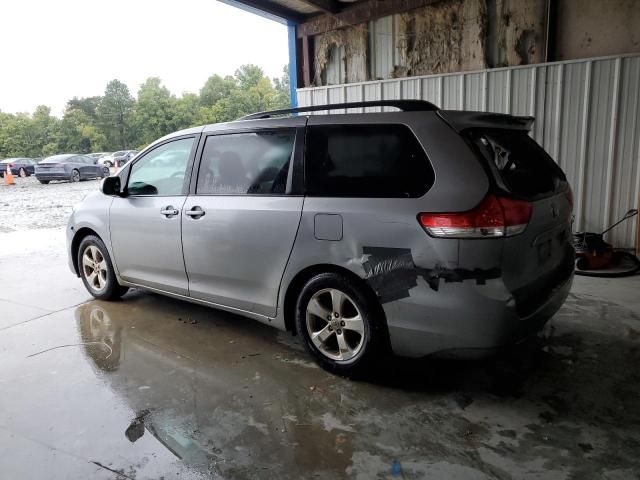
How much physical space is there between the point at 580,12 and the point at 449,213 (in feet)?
17.4

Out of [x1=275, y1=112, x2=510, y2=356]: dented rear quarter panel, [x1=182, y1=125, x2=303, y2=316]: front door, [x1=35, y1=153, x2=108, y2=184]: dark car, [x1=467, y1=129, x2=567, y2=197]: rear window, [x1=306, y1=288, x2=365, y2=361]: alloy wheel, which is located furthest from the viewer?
[x1=35, y1=153, x2=108, y2=184]: dark car

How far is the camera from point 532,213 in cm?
262

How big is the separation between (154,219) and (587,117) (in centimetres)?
553

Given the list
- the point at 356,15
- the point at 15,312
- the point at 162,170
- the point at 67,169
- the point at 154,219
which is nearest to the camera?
the point at 154,219

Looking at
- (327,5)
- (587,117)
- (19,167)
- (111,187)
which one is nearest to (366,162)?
(111,187)

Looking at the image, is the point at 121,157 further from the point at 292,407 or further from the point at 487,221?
the point at 487,221

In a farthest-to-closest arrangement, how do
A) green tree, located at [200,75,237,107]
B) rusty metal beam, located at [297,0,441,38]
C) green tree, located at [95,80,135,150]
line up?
green tree, located at [95,80,135,150], green tree, located at [200,75,237,107], rusty metal beam, located at [297,0,441,38]

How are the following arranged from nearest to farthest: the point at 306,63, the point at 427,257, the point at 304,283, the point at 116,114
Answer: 1. the point at 427,257
2. the point at 304,283
3. the point at 306,63
4. the point at 116,114

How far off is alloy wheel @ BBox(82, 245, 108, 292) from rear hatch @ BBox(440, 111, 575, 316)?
12.0 feet

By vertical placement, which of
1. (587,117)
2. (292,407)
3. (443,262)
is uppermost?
(587,117)

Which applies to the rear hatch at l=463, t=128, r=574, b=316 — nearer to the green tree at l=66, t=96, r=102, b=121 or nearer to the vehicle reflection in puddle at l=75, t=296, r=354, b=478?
the vehicle reflection in puddle at l=75, t=296, r=354, b=478

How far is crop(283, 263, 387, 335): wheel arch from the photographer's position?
2.85 meters

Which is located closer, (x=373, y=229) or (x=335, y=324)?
(x=373, y=229)

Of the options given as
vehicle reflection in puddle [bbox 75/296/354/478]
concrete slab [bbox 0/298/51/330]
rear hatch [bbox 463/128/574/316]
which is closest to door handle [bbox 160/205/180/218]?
vehicle reflection in puddle [bbox 75/296/354/478]
